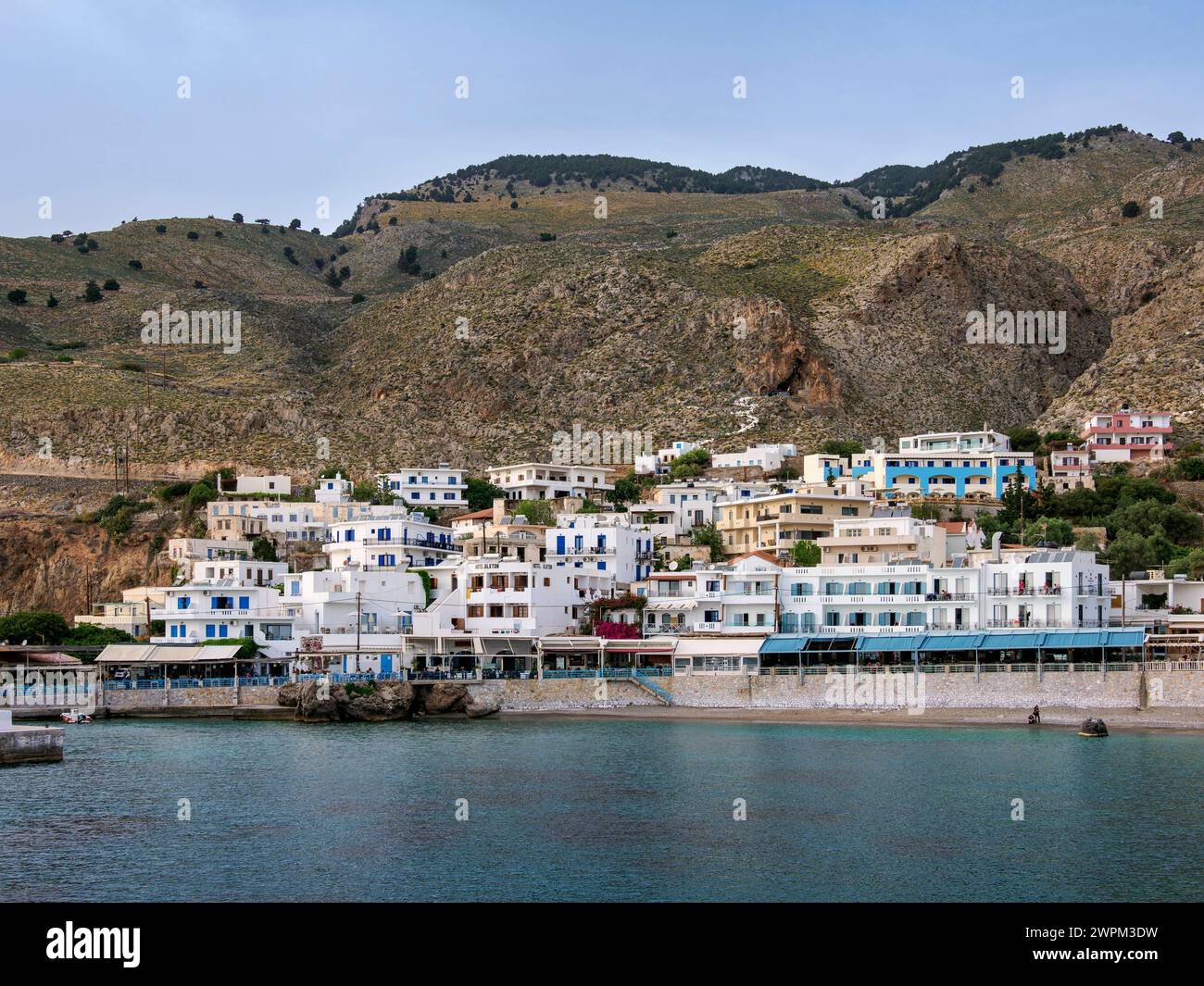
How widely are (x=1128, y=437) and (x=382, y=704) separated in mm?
67587

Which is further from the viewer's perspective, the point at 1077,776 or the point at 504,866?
the point at 1077,776

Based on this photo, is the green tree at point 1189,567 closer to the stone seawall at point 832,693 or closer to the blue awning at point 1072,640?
the blue awning at point 1072,640

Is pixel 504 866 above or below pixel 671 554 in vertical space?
below

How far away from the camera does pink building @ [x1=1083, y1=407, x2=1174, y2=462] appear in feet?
362

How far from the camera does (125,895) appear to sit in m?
30.2

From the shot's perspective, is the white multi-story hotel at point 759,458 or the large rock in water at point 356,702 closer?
the large rock in water at point 356,702

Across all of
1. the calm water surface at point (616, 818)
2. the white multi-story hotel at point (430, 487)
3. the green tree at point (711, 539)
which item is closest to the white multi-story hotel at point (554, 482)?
the white multi-story hotel at point (430, 487)

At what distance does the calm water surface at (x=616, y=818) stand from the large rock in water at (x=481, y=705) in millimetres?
9794

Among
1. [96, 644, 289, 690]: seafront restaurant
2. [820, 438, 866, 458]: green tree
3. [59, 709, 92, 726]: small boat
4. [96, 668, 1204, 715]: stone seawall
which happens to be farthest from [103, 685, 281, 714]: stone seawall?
[820, 438, 866, 458]: green tree

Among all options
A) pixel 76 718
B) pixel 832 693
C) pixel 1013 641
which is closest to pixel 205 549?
pixel 76 718

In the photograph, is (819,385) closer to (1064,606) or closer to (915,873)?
(1064,606)

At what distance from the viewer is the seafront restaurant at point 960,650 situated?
6400 cm
